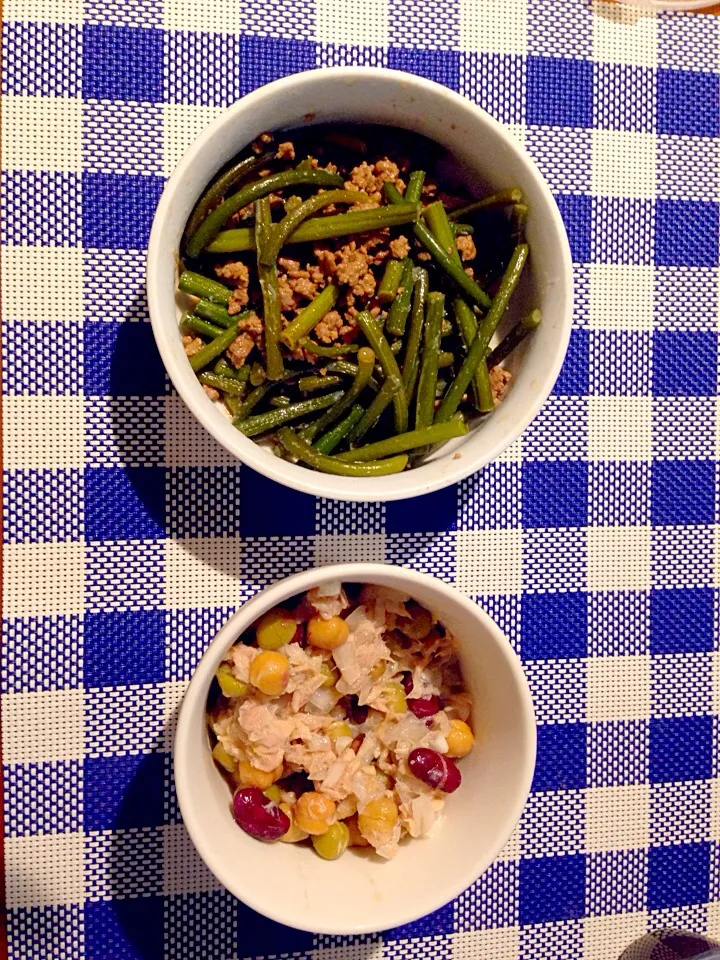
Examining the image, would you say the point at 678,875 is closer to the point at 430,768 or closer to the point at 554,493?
the point at 430,768

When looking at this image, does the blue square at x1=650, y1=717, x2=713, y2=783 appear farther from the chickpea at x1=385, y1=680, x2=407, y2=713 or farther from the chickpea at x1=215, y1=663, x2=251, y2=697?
the chickpea at x1=215, y1=663, x2=251, y2=697

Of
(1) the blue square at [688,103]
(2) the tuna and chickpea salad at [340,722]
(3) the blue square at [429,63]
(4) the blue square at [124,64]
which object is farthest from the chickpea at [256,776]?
(1) the blue square at [688,103]

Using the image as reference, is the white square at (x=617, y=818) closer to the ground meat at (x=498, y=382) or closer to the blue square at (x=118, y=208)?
the ground meat at (x=498, y=382)

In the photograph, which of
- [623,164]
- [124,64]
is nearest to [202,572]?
[124,64]

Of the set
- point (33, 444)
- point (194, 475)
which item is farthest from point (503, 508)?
point (33, 444)

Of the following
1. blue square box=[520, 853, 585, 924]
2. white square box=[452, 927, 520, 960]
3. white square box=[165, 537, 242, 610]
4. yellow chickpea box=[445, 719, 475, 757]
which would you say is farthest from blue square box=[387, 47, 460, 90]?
white square box=[452, 927, 520, 960]

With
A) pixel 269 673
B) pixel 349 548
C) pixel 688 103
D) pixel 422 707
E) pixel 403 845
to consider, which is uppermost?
pixel 688 103
